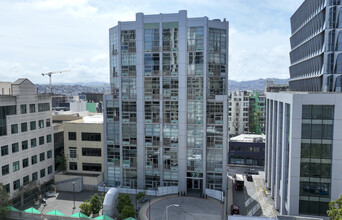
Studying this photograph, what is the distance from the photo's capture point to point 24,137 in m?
51.9

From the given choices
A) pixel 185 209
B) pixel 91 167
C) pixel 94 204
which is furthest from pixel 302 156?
pixel 91 167

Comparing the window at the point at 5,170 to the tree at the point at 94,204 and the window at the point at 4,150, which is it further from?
the tree at the point at 94,204

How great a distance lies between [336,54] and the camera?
2099 inches

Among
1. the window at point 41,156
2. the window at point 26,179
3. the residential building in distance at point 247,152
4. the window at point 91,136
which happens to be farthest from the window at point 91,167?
the residential building in distance at point 247,152

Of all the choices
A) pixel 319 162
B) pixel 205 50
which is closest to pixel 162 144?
pixel 205 50

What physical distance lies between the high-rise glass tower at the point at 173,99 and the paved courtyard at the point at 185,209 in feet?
12.0

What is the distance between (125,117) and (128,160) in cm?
931

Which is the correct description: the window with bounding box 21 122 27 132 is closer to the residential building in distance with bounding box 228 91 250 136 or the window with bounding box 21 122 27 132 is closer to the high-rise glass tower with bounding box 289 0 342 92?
the high-rise glass tower with bounding box 289 0 342 92

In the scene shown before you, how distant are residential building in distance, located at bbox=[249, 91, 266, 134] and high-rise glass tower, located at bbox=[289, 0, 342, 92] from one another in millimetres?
49204

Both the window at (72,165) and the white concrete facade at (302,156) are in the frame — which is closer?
the white concrete facade at (302,156)

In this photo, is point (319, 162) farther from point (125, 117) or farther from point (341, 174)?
point (125, 117)

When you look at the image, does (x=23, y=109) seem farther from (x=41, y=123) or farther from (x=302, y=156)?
(x=302, y=156)

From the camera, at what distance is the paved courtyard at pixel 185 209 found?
44.4 meters

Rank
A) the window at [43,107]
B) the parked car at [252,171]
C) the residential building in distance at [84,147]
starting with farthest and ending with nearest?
the parked car at [252,171]
the residential building in distance at [84,147]
the window at [43,107]
